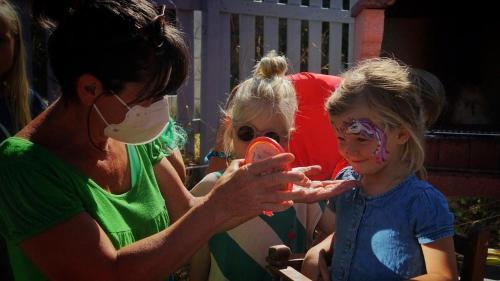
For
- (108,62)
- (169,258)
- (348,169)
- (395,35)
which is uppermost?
(395,35)

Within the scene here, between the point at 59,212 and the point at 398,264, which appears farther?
the point at 398,264

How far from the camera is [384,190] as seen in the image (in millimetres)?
1625

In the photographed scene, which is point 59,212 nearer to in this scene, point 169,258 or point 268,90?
point 169,258

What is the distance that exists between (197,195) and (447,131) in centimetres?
305

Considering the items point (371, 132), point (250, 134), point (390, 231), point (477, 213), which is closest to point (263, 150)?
point (371, 132)

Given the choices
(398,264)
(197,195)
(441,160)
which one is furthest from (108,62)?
(441,160)

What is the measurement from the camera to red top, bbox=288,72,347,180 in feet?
9.36

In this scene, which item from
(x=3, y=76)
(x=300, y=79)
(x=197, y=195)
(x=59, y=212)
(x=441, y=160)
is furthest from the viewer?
(x=441, y=160)

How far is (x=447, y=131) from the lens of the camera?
175 inches

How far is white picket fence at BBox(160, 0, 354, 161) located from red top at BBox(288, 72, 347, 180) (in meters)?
1.75

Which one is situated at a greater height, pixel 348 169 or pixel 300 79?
pixel 300 79

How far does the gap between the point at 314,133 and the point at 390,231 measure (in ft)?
4.55

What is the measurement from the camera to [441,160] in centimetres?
433

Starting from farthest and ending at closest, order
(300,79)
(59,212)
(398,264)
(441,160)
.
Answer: (441,160) → (300,79) → (398,264) → (59,212)
